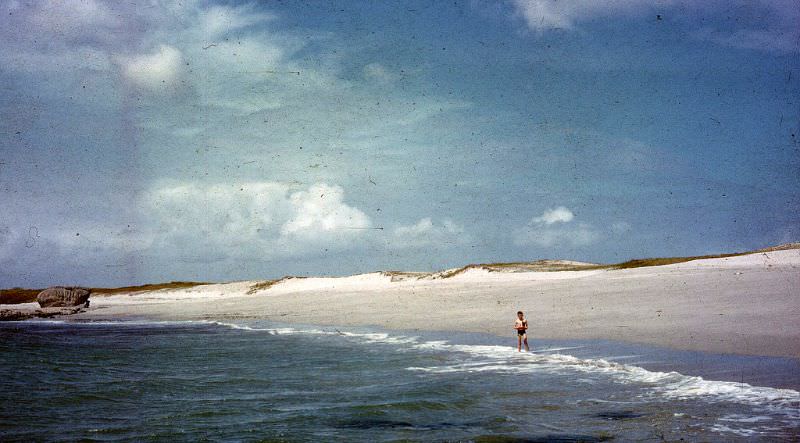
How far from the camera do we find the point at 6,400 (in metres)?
15.8

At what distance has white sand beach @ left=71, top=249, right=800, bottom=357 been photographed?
774 inches

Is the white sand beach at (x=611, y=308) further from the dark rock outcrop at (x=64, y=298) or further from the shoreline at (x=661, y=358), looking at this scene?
the dark rock outcrop at (x=64, y=298)

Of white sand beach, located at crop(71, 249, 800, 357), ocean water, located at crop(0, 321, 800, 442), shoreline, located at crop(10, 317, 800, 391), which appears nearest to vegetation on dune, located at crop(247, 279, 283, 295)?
white sand beach, located at crop(71, 249, 800, 357)

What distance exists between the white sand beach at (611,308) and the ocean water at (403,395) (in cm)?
247

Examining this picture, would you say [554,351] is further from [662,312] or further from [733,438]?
[733,438]

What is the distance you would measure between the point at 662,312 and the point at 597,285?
486 inches

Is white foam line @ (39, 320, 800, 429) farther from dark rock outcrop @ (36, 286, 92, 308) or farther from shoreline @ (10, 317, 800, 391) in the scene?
dark rock outcrop @ (36, 286, 92, 308)

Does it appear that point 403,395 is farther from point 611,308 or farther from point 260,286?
point 260,286

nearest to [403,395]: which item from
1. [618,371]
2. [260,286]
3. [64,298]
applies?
[618,371]

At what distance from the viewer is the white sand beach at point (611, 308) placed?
19656mm

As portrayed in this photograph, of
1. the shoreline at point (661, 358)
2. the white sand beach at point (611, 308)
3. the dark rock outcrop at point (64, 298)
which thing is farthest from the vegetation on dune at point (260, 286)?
the shoreline at point (661, 358)

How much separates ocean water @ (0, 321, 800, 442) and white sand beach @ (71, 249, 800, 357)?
2467mm

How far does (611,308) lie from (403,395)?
54.7 ft

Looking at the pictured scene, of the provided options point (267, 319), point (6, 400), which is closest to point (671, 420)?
point (6, 400)
